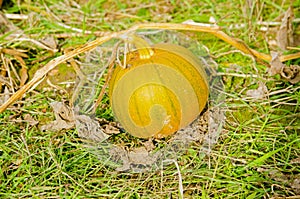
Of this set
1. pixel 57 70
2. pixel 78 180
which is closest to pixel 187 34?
pixel 57 70

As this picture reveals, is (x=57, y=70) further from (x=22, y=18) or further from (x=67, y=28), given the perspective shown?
(x=22, y=18)

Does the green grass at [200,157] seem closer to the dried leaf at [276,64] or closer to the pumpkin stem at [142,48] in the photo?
the dried leaf at [276,64]

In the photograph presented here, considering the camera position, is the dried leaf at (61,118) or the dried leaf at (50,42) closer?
the dried leaf at (61,118)

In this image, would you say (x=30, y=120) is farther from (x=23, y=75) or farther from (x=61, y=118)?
(x=23, y=75)

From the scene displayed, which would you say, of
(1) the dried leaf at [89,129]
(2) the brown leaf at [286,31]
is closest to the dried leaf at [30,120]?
(1) the dried leaf at [89,129]

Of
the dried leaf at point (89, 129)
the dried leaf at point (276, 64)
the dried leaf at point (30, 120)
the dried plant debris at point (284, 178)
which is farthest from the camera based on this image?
the dried leaf at point (276, 64)
